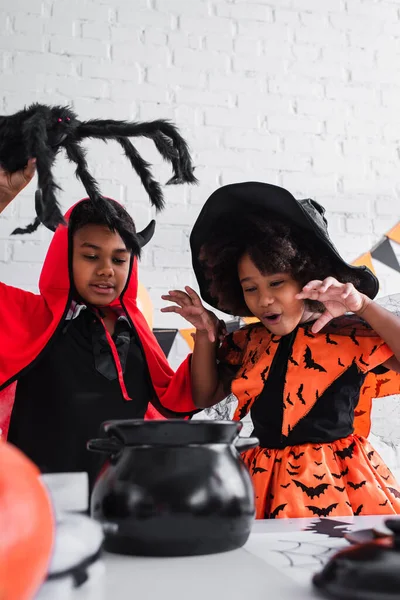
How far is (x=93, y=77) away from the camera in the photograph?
1.95 metres

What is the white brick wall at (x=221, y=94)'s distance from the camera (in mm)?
1913

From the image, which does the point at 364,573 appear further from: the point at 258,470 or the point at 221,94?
the point at 221,94

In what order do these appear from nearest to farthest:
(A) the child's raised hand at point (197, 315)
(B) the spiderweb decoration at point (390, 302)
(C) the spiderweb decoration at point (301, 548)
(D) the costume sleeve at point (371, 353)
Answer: (C) the spiderweb decoration at point (301, 548), (D) the costume sleeve at point (371, 353), (A) the child's raised hand at point (197, 315), (B) the spiderweb decoration at point (390, 302)

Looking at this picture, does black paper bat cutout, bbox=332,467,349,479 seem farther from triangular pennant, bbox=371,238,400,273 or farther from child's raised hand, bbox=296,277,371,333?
triangular pennant, bbox=371,238,400,273

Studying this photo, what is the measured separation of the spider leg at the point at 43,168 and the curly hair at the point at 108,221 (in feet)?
1.18

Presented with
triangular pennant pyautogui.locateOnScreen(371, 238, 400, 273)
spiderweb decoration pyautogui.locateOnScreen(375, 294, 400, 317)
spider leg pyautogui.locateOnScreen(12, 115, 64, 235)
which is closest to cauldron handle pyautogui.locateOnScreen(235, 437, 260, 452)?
spider leg pyautogui.locateOnScreen(12, 115, 64, 235)

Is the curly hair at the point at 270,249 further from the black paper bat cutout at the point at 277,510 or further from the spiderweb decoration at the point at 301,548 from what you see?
the spiderweb decoration at the point at 301,548

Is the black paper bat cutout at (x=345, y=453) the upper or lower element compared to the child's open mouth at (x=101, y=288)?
lower

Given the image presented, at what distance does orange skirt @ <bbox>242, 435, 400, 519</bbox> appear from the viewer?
100 cm

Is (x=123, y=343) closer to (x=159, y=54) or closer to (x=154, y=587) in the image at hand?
(x=154, y=587)

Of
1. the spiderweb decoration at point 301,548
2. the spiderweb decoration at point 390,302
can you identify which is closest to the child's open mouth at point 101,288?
the spiderweb decoration at point 301,548

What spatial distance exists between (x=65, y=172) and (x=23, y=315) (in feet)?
2.26

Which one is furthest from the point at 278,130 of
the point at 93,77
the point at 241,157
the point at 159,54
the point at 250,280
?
the point at 250,280

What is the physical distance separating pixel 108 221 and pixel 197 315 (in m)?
0.28
